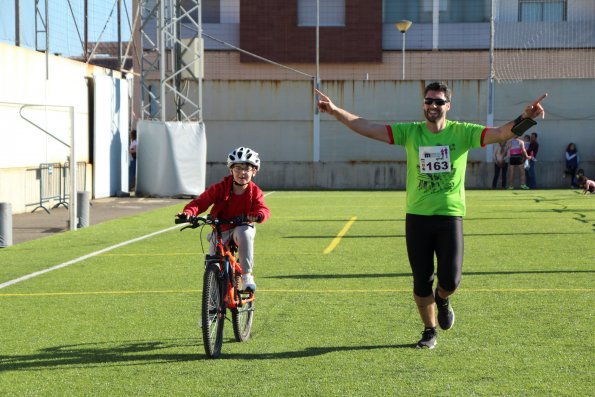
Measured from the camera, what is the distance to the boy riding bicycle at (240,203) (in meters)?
9.11

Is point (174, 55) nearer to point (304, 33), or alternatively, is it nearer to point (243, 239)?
point (304, 33)

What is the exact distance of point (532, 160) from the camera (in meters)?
38.6

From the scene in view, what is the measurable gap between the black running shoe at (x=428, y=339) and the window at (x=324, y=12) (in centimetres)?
4364

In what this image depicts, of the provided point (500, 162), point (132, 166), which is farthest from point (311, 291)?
point (500, 162)

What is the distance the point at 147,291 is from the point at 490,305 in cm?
369

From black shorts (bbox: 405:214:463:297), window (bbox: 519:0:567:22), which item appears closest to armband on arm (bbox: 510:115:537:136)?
black shorts (bbox: 405:214:463:297)

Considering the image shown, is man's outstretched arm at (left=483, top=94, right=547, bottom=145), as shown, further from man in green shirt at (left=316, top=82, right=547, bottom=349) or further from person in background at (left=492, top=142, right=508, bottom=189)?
person in background at (left=492, top=142, right=508, bottom=189)

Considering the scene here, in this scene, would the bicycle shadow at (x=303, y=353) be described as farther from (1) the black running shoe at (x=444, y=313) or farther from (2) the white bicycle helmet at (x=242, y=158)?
(2) the white bicycle helmet at (x=242, y=158)

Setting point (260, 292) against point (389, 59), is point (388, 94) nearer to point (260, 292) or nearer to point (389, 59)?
point (389, 59)

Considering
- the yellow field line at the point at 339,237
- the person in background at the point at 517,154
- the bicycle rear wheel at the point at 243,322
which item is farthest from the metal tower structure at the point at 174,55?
the bicycle rear wheel at the point at 243,322

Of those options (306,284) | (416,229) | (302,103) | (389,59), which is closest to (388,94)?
(302,103)

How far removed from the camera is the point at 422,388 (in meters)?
7.48

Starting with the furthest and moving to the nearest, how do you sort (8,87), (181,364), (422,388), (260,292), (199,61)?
(199,61), (8,87), (260,292), (181,364), (422,388)

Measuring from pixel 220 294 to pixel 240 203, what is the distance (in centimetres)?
83
